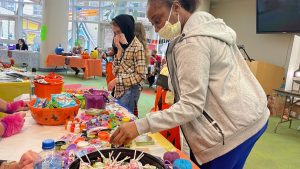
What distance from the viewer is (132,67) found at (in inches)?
84.9

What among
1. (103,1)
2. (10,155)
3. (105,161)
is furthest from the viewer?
(103,1)

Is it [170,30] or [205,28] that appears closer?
[205,28]

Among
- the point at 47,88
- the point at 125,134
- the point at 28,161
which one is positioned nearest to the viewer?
the point at 28,161

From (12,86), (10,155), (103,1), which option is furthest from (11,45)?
(10,155)

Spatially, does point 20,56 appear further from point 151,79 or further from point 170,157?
point 170,157

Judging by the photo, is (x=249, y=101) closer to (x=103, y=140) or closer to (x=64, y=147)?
(x=103, y=140)

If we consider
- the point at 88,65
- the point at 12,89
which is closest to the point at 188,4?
the point at 12,89

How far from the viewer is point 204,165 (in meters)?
1.15

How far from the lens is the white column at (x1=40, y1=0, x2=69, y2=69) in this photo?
8180 mm

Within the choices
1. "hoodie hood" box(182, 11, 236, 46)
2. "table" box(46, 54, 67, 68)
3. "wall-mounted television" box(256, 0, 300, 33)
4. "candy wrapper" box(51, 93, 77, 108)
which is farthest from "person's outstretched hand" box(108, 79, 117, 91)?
"table" box(46, 54, 67, 68)

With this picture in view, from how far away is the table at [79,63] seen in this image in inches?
292

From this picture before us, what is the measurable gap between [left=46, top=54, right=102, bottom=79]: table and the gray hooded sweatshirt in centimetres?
656

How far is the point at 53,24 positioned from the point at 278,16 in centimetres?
640

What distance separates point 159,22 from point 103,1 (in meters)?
8.61
